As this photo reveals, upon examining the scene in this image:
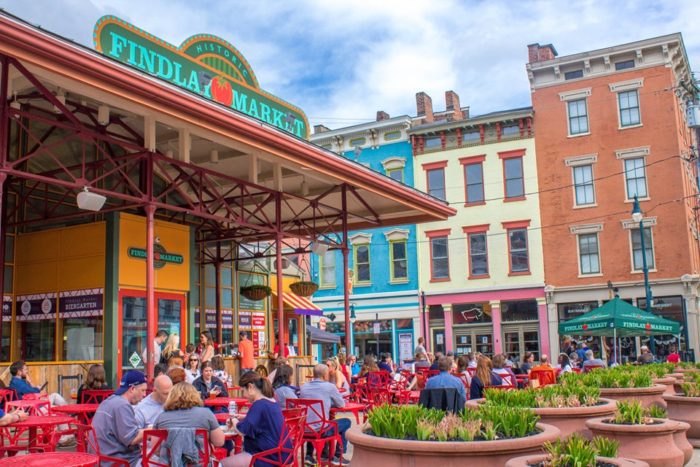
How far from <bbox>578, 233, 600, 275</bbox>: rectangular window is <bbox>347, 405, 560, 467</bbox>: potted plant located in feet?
91.4

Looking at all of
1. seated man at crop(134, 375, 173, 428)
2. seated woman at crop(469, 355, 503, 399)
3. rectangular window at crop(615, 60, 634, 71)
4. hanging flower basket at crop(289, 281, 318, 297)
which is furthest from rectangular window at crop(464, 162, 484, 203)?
seated man at crop(134, 375, 173, 428)

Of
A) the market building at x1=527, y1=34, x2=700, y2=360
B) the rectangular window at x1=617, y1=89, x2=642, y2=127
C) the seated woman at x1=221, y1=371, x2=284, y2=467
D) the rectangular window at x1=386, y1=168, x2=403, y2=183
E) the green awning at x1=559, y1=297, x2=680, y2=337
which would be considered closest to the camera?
the seated woman at x1=221, y1=371, x2=284, y2=467

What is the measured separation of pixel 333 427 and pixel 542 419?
2615mm

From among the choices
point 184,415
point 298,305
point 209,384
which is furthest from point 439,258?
point 184,415

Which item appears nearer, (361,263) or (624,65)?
(624,65)

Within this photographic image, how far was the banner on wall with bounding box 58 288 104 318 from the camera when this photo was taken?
15.3m

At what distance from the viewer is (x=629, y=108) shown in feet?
110

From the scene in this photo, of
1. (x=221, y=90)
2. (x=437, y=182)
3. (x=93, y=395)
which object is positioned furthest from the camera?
(x=437, y=182)

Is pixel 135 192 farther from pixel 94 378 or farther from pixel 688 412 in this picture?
pixel 688 412

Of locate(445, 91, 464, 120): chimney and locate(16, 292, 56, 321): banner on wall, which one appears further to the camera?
locate(445, 91, 464, 120): chimney

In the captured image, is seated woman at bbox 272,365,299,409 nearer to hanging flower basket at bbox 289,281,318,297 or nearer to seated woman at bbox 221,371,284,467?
seated woman at bbox 221,371,284,467

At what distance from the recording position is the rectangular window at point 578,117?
34.2 metres

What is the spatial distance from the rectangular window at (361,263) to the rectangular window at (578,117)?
12131 mm

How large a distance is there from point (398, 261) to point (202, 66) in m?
24.9
